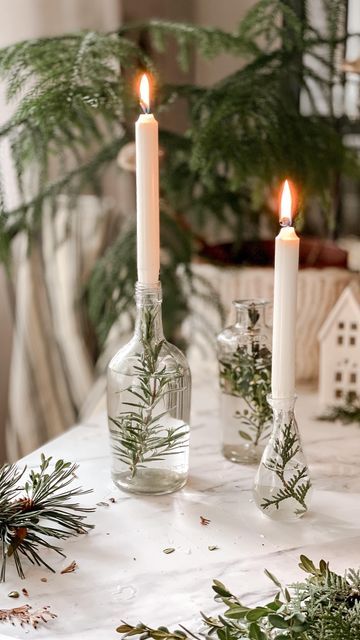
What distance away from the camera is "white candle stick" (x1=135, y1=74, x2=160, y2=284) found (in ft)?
2.86

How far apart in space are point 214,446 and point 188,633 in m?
0.39

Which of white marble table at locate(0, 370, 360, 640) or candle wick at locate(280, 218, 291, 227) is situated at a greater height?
candle wick at locate(280, 218, 291, 227)

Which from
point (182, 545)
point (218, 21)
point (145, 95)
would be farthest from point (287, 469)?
point (218, 21)

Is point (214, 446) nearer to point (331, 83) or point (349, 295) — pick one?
point (349, 295)

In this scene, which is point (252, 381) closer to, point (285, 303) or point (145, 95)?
point (285, 303)

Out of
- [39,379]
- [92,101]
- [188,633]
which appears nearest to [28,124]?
[92,101]

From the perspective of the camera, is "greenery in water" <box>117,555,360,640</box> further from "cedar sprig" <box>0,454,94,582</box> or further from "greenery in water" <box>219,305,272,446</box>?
"greenery in water" <box>219,305,272,446</box>

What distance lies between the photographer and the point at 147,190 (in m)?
0.89

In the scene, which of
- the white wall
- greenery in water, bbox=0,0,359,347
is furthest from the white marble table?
the white wall

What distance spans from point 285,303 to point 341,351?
0.37 m

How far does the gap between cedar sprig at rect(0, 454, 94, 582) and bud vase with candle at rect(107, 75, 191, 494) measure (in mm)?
67

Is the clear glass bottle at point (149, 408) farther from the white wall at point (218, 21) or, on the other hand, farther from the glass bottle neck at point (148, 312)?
the white wall at point (218, 21)

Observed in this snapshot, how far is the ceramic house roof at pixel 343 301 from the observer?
1.15 meters

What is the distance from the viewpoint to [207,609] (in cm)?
73
